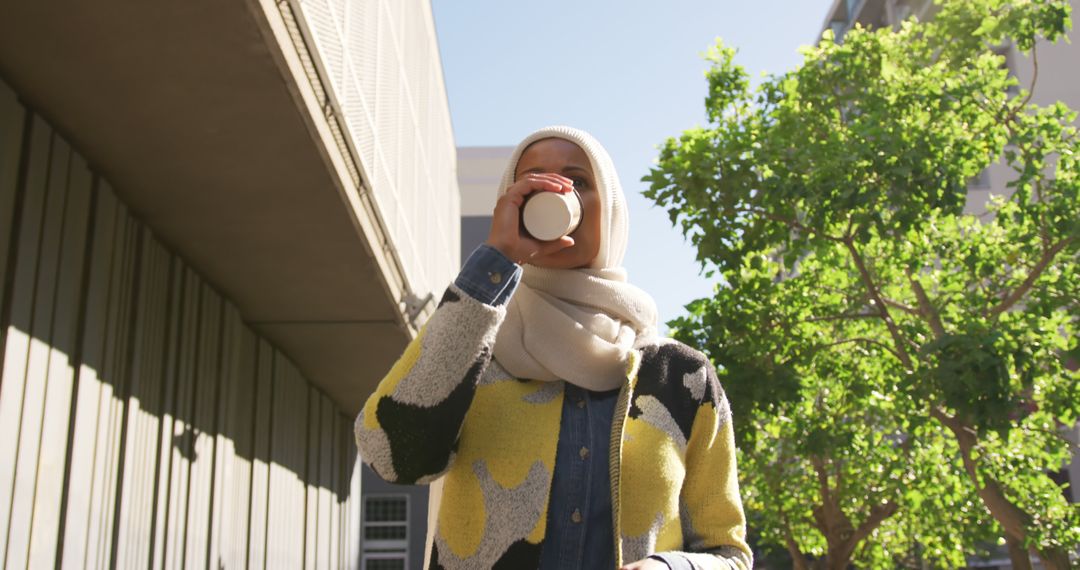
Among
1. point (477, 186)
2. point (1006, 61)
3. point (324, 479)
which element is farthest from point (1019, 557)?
point (477, 186)

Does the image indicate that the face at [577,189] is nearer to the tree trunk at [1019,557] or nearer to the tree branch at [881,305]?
the tree branch at [881,305]

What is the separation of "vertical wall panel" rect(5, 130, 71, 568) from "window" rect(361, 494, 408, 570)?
31.0 meters

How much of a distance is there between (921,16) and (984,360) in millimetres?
27931

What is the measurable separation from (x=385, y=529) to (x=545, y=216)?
118 ft

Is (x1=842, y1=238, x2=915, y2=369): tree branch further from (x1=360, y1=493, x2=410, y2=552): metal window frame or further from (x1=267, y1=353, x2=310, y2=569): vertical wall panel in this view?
(x1=360, y1=493, x2=410, y2=552): metal window frame

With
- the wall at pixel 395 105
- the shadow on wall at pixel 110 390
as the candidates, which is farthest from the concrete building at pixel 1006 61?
the shadow on wall at pixel 110 390

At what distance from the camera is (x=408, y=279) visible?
8.72 m

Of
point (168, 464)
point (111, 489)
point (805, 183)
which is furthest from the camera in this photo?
point (805, 183)

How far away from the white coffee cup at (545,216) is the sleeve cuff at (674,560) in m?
0.47

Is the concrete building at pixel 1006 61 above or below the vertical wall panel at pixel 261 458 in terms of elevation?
above

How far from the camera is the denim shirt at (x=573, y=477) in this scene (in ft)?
5.18

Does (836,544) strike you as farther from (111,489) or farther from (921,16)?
(921,16)

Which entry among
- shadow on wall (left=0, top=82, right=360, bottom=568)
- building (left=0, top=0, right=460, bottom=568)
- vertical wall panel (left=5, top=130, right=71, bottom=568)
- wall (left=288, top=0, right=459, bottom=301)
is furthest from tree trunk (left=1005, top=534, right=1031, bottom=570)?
vertical wall panel (left=5, top=130, right=71, bottom=568)

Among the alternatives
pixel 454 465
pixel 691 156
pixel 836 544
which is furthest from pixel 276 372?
pixel 836 544
